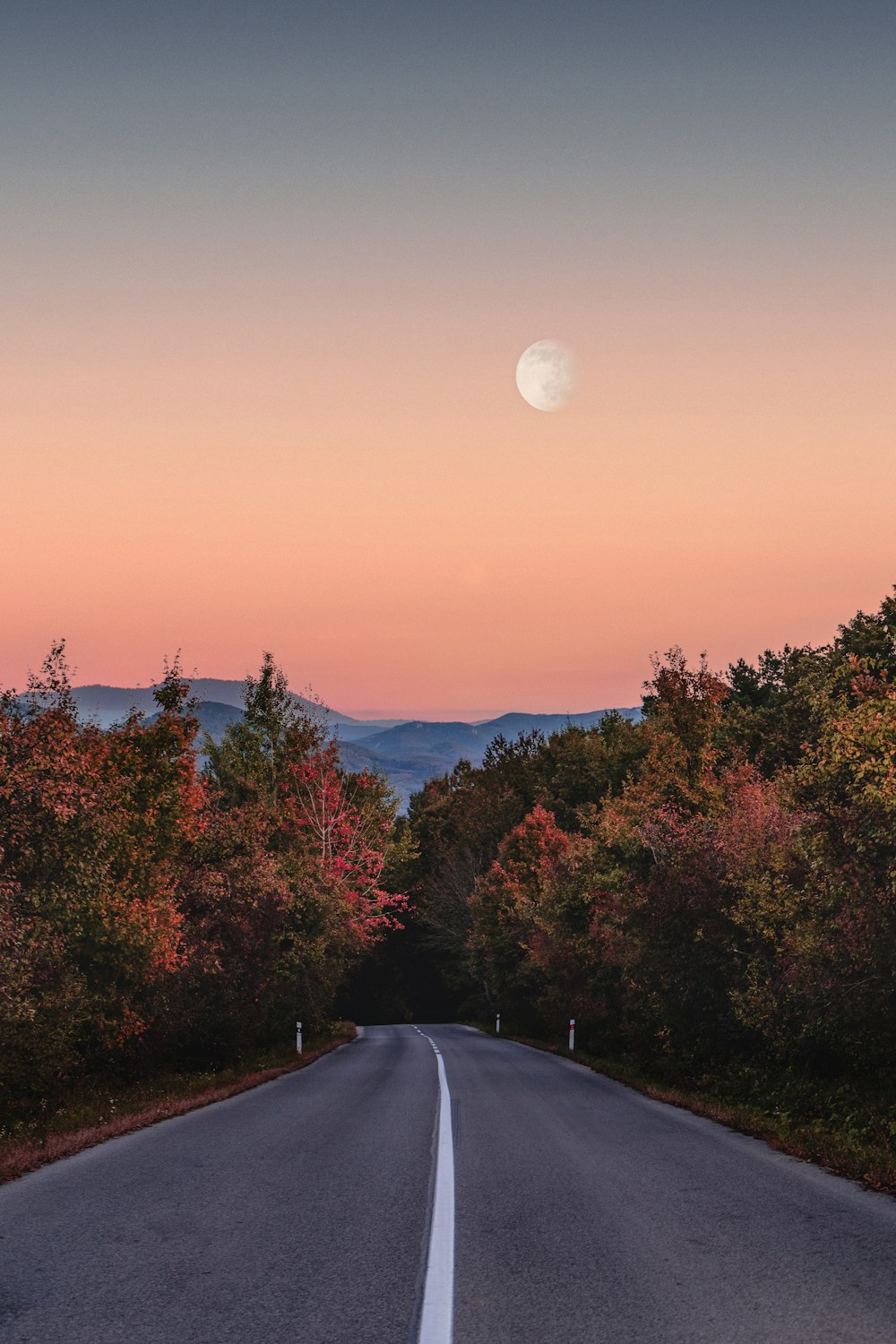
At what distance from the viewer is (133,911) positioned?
2102 centimetres

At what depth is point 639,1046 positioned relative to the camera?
27859mm

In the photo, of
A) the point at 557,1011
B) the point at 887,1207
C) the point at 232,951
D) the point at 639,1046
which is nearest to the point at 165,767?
the point at 232,951

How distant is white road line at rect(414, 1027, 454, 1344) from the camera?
5.61 metres

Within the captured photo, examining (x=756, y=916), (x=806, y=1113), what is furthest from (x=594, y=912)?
(x=806, y=1113)

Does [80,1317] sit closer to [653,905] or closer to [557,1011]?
[653,905]

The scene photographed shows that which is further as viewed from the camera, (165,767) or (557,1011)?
(557,1011)

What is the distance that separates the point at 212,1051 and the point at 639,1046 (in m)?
11.2

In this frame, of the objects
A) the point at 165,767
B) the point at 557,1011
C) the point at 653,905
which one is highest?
the point at 165,767

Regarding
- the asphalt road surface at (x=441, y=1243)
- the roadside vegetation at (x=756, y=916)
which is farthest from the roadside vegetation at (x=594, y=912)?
the asphalt road surface at (x=441, y=1243)

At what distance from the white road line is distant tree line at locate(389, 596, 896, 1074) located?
6482 millimetres

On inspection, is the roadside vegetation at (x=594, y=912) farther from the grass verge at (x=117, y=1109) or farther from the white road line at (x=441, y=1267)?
the white road line at (x=441, y=1267)

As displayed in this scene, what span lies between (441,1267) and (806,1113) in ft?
36.5

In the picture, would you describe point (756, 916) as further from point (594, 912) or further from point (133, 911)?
point (594, 912)

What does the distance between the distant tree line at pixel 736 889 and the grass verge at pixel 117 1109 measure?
9.56 m
